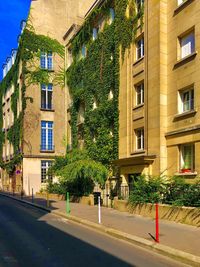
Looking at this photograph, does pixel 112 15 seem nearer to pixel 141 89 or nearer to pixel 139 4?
pixel 139 4

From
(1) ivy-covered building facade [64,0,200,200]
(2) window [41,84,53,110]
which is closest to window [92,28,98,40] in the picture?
(1) ivy-covered building facade [64,0,200,200]

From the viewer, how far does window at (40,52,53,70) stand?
46.0 meters

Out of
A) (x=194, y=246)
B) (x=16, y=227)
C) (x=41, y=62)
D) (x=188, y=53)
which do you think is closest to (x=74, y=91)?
(x=41, y=62)

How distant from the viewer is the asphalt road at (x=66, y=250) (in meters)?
9.80

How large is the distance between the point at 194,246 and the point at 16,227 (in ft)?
24.7

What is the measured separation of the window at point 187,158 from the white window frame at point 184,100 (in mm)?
1867

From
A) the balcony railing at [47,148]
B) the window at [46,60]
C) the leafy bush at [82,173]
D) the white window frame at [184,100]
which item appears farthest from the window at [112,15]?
the balcony railing at [47,148]

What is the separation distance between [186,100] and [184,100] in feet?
0.57

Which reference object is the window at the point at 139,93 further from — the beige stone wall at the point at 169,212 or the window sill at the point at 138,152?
the beige stone wall at the point at 169,212

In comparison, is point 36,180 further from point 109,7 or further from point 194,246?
point 194,246

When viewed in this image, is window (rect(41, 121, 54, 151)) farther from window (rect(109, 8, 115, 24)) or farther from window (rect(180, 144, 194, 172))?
window (rect(180, 144, 194, 172))

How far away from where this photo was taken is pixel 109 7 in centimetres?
3161

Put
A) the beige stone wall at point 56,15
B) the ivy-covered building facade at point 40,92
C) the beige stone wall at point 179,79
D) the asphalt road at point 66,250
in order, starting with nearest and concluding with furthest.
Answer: the asphalt road at point 66,250 < the beige stone wall at point 179,79 < the ivy-covered building facade at point 40,92 < the beige stone wall at point 56,15

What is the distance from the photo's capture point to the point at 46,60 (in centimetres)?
4634
